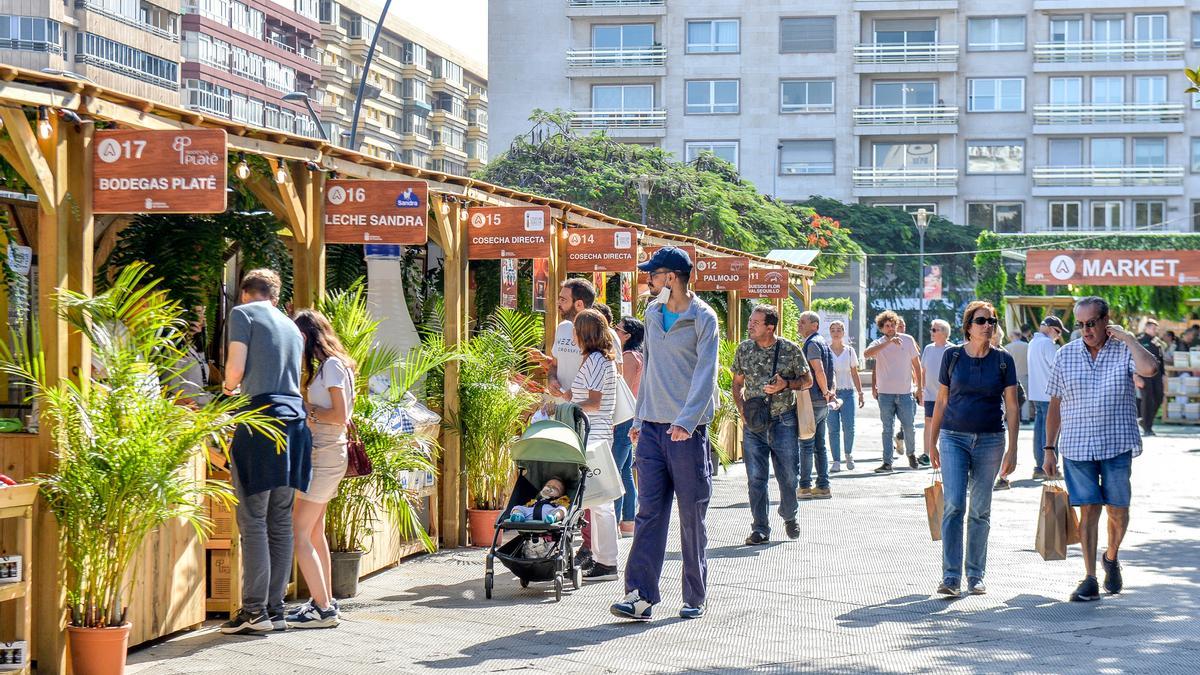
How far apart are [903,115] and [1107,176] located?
30.4 ft

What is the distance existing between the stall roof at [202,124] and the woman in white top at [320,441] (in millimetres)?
1088

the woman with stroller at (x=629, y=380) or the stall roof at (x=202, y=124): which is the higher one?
the stall roof at (x=202, y=124)

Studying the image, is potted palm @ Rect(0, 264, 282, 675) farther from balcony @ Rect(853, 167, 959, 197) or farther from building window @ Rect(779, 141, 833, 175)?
balcony @ Rect(853, 167, 959, 197)

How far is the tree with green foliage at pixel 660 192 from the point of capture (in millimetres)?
43031

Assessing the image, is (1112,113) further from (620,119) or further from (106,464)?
(106,464)

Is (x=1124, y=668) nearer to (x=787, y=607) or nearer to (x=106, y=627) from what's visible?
(x=787, y=607)

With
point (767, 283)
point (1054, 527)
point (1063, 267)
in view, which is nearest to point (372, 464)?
point (1054, 527)

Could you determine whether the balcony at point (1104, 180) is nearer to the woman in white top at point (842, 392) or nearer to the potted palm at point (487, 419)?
the woman in white top at point (842, 392)

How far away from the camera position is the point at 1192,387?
29.4 metres

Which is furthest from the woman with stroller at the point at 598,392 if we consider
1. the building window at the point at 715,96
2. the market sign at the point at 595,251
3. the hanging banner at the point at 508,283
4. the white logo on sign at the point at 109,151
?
the building window at the point at 715,96

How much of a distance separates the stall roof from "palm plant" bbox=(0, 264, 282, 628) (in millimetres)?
773

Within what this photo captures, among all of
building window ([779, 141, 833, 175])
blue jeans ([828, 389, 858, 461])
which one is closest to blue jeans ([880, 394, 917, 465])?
blue jeans ([828, 389, 858, 461])

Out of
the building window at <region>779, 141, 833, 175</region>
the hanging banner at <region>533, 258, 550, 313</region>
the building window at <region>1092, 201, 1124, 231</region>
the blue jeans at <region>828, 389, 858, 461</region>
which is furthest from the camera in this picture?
the building window at <region>1092, 201, 1124, 231</region>

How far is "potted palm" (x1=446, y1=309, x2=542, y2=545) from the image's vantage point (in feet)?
37.5
